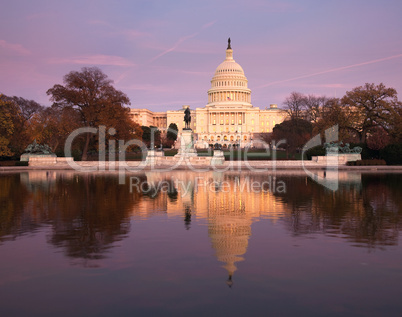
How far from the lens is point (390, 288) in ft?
21.2

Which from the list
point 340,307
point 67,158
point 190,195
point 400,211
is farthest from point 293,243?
point 67,158

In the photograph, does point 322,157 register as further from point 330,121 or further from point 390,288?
point 390,288

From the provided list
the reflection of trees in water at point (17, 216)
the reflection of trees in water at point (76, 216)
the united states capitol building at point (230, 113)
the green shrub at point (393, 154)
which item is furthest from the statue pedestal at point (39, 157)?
the united states capitol building at point (230, 113)

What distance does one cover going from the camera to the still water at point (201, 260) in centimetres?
592

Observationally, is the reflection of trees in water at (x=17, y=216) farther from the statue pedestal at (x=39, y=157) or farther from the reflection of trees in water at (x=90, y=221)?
the statue pedestal at (x=39, y=157)

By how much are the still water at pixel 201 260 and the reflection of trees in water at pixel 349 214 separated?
2.0 inches

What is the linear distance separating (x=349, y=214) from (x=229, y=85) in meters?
139

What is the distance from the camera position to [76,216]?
12547 millimetres

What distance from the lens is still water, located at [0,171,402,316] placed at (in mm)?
5918

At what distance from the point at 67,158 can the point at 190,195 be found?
33465mm

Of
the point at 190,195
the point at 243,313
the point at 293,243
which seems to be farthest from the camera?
the point at 190,195

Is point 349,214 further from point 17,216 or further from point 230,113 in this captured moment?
point 230,113

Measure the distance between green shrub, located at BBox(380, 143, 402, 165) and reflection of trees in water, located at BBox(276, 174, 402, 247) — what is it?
27.1 metres

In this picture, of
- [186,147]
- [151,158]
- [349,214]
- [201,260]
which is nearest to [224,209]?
[349,214]
